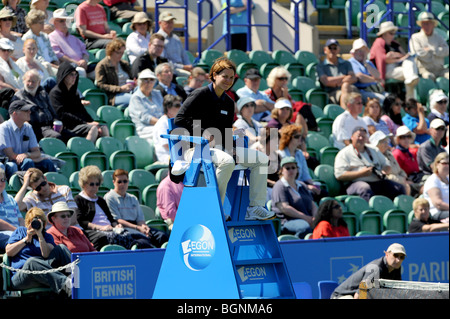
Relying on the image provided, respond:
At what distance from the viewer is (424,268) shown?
34.7 feet

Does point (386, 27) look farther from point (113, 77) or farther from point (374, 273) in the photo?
point (374, 273)

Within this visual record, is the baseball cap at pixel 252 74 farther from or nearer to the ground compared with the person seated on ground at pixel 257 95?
farther from the ground

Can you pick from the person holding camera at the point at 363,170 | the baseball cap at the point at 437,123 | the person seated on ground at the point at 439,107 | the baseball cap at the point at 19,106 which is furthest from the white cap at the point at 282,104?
the baseball cap at the point at 19,106

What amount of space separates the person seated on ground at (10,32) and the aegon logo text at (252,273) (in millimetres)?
5218

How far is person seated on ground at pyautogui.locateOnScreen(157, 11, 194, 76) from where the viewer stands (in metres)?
12.9

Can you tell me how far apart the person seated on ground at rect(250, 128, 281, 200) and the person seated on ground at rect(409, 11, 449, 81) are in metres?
4.70

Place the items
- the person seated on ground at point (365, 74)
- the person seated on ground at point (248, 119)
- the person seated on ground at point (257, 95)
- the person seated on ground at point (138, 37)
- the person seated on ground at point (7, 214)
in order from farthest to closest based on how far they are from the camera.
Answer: the person seated on ground at point (365, 74) < the person seated on ground at point (138, 37) < the person seated on ground at point (257, 95) < the person seated on ground at point (248, 119) < the person seated on ground at point (7, 214)

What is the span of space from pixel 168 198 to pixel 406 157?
406cm

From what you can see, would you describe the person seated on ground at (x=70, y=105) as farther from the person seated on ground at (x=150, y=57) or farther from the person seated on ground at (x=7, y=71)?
the person seated on ground at (x=150, y=57)

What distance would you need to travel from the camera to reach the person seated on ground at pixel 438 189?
11.8m

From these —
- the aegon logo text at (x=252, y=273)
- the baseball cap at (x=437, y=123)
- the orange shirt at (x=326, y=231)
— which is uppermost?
the baseball cap at (x=437, y=123)

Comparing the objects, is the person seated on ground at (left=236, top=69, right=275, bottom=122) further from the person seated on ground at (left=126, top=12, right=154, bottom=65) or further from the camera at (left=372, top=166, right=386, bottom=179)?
the camera at (left=372, top=166, right=386, bottom=179)

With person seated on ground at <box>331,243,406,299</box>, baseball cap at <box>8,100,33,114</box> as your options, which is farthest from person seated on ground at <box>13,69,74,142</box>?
person seated on ground at <box>331,243,406,299</box>

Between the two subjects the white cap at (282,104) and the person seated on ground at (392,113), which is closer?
the white cap at (282,104)
